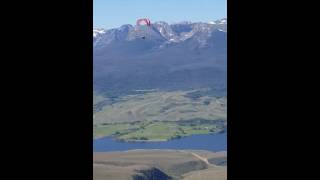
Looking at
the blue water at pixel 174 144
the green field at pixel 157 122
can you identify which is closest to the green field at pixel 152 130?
the green field at pixel 157 122

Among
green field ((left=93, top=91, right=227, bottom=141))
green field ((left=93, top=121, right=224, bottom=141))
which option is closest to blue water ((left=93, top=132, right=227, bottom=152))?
green field ((left=93, top=121, right=224, bottom=141))

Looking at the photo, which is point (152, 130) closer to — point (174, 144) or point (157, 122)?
point (157, 122)

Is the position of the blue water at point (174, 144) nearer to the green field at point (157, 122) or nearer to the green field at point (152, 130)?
the green field at point (152, 130)

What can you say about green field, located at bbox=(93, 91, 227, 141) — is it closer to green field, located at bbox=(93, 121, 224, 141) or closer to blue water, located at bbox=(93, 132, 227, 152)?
green field, located at bbox=(93, 121, 224, 141)

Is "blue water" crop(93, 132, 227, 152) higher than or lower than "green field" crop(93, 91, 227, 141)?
lower

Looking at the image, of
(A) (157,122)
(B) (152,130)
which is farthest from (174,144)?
(A) (157,122)
